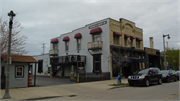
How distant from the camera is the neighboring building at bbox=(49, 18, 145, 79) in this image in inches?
961

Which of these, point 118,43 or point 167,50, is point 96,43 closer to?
point 118,43

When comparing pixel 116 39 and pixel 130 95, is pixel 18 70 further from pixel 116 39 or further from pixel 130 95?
pixel 116 39

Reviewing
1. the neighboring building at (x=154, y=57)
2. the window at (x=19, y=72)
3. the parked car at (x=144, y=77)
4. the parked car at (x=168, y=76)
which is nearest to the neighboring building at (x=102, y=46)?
the neighboring building at (x=154, y=57)

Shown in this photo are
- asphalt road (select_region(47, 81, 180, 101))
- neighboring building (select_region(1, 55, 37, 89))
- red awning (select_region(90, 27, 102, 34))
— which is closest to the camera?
asphalt road (select_region(47, 81, 180, 101))

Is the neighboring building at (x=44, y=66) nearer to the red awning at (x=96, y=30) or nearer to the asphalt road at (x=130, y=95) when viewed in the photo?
the red awning at (x=96, y=30)

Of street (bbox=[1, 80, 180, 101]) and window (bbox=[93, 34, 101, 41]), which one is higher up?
window (bbox=[93, 34, 101, 41])

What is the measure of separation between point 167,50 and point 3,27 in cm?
3585

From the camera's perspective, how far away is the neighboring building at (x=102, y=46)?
2442 cm

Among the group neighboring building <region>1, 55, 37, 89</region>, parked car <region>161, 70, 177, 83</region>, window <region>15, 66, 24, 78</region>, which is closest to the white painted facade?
parked car <region>161, 70, 177, 83</region>

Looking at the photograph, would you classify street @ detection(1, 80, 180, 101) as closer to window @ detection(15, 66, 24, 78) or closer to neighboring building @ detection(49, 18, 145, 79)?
window @ detection(15, 66, 24, 78)

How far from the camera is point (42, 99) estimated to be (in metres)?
10.1

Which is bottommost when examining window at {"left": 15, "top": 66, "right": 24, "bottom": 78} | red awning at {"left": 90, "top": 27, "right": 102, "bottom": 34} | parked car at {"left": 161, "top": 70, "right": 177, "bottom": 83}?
parked car at {"left": 161, "top": 70, "right": 177, "bottom": 83}

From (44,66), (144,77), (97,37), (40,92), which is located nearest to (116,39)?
(97,37)

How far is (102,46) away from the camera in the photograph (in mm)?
25000
